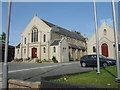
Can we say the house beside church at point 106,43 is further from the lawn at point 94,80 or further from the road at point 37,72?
the lawn at point 94,80

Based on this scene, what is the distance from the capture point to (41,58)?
3519 cm

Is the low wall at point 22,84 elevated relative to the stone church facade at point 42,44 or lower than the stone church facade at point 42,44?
lower

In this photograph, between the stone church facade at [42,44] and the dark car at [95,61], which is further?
the stone church facade at [42,44]

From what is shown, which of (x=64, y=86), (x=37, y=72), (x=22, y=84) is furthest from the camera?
(x=37, y=72)

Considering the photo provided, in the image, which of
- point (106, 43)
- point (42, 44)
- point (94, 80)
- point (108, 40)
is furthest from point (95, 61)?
point (42, 44)

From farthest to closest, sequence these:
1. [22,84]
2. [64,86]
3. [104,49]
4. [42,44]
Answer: [42,44], [104,49], [22,84], [64,86]

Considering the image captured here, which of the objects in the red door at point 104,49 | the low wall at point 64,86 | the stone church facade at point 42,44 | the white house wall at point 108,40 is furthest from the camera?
the stone church facade at point 42,44

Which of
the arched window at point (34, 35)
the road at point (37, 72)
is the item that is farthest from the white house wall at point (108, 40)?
the road at point (37, 72)

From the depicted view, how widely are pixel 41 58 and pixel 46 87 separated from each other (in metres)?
30.0

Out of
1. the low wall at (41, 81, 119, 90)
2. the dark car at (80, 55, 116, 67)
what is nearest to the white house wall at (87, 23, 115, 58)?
the dark car at (80, 55, 116, 67)

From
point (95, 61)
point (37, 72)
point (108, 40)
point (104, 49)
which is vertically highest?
point (108, 40)

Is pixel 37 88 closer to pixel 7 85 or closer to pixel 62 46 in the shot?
pixel 7 85

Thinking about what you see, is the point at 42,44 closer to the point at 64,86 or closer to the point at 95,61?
the point at 95,61

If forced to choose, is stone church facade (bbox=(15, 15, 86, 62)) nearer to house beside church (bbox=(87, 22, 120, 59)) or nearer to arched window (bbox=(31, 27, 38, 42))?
arched window (bbox=(31, 27, 38, 42))
